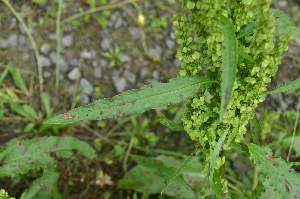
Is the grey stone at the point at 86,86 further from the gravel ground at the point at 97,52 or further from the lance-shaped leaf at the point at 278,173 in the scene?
the lance-shaped leaf at the point at 278,173

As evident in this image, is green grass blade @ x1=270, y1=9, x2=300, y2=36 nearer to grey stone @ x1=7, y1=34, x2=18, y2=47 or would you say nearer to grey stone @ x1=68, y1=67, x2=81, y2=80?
grey stone @ x1=68, y1=67, x2=81, y2=80

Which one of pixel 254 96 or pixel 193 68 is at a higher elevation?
pixel 193 68

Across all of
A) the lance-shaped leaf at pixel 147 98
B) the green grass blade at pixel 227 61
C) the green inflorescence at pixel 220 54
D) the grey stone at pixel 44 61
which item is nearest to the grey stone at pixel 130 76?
the grey stone at pixel 44 61

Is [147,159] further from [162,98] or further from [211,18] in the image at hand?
[211,18]

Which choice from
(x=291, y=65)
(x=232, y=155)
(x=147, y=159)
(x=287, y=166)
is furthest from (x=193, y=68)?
(x=291, y=65)

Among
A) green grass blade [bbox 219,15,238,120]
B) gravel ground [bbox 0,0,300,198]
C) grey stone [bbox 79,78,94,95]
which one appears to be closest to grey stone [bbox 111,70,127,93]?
gravel ground [bbox 0,0,300,198]

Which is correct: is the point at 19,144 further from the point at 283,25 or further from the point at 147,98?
the point at 283,25

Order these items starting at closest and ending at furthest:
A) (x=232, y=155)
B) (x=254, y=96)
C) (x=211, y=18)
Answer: (x=211, y=18) → (x=254, y=96) → (x=232, y=155)
